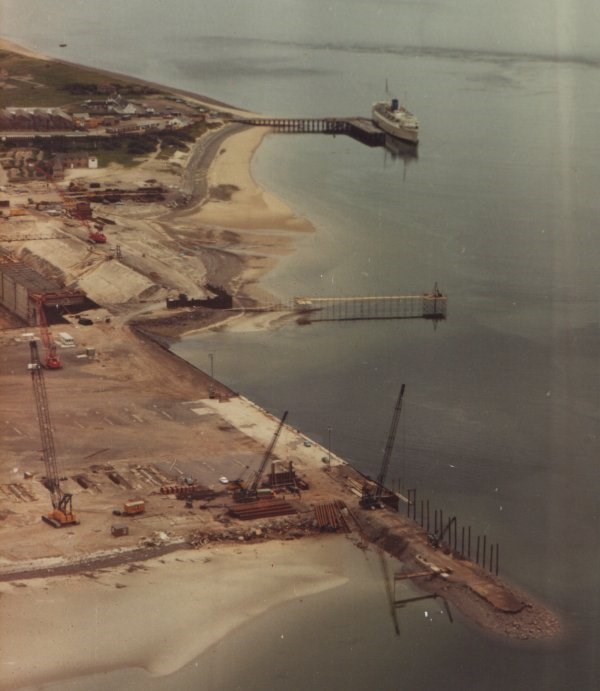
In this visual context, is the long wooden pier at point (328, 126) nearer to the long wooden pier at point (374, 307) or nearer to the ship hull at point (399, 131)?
the ship hull at point (399, 131)

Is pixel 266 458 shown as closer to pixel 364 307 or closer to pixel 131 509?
pixel 131 509

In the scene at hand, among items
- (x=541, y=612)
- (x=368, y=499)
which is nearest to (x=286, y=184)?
(x=368, y=499)

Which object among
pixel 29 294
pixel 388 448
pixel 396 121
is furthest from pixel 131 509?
pixel 396 121

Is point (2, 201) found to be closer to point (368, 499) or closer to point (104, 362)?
point (104, 362)

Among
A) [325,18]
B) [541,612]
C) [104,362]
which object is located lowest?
[541,612]

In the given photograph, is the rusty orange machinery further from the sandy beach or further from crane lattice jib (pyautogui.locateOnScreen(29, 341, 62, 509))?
the sandy beach

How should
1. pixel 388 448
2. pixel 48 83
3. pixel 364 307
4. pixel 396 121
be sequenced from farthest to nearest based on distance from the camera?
pixel 48 83
pixel 396 121
pixel 364 307
pixel 388 448
